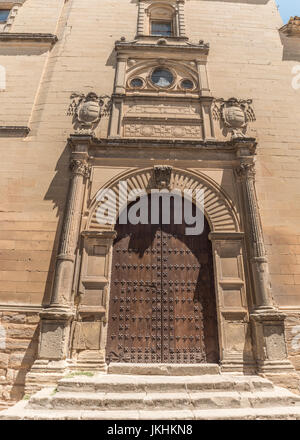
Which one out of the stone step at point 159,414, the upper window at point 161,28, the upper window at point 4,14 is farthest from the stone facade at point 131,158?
the stone step at point 159,414

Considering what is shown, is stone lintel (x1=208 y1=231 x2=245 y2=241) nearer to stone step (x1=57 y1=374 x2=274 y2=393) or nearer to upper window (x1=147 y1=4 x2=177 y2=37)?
stone step (x1=57 y1=374 x2=274 y2=393)

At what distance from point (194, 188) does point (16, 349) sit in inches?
201

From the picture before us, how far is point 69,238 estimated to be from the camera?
5832 millimetres

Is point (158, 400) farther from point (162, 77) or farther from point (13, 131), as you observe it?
point (162, 77)

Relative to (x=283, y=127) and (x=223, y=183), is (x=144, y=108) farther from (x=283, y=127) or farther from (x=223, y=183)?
(x=283, y=127)

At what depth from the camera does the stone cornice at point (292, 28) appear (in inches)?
361

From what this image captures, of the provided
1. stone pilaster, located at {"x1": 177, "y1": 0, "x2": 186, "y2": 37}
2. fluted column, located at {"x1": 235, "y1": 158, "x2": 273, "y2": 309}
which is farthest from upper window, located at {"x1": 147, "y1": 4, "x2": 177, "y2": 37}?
fluted column, located at {"x1": 235, "y1": 158, "x2": 273, "y2": 309}

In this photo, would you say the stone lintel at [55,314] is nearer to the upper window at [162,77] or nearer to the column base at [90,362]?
the column base at [90,362]

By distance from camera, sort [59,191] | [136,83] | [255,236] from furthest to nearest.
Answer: [136,83] < [59,191] < [255,236]

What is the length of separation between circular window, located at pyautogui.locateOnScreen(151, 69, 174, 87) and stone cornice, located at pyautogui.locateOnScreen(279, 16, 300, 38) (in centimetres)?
458

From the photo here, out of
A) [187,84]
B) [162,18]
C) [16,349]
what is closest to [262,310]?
[16,349]

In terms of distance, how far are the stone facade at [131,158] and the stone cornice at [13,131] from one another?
0.03 meters

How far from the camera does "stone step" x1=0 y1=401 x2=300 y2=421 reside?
3336mm

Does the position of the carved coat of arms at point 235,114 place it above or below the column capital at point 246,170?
above
